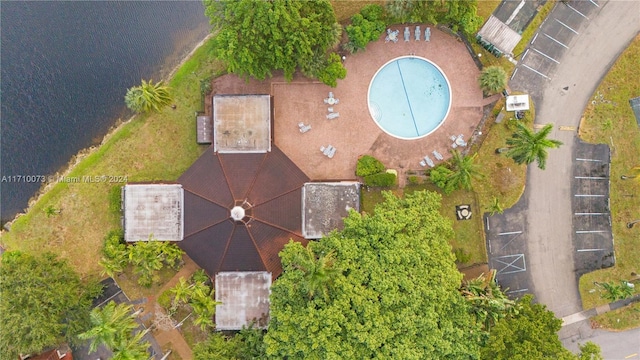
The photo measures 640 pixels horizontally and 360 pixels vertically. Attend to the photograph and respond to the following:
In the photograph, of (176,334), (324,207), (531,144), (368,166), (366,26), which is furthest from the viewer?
(176,334)

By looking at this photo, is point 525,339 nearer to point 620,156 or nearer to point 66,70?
point 620,156

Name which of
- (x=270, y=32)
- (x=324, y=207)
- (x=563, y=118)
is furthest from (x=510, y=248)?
(x=270, y=32)

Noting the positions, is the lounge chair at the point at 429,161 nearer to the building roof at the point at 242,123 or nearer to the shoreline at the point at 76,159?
the building roof at the point at 242,123

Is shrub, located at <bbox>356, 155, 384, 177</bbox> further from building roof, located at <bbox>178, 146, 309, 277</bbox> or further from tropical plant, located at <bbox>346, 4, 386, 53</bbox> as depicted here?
tropical plant, located at <bbox>346, 4, 386, 53</bbox>

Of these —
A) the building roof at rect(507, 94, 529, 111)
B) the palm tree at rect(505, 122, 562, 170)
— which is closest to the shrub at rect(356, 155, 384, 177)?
the palm tree at rect(505, 122, 562, 170)

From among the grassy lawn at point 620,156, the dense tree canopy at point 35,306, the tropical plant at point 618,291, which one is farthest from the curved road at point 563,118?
Answer: the dense tree canopy at point 35,306

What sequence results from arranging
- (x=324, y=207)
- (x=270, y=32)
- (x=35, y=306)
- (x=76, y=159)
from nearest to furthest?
1. (x=35, y=306)
2. (x=270, y=32)
3. (x=324, y=207)
4. (x=76, y=159)
